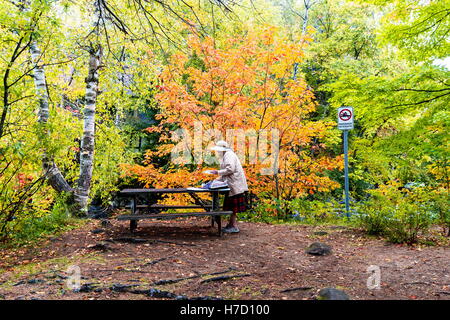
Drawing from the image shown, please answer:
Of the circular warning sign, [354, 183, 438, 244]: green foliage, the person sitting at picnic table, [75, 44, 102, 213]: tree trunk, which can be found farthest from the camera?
[75, 44, 102, 213]: tree trunk

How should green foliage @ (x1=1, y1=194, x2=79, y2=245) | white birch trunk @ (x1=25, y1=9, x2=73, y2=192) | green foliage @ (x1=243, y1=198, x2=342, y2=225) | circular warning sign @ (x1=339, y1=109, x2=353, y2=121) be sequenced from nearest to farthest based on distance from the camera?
green foliage @ (x1=1, y1=194, x2=79, y2=245)
white birch trunk @ (x1=25, y1=9, x2=73, y2=192)
circular warning sign @ (x1=339, y1=109, x2=353, y2=121)
green foliage @ (x1=243, y1=198, x2=342, y2=225)

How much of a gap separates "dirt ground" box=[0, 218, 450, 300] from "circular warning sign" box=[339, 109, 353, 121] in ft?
7.89

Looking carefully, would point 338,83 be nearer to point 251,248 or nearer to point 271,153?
point 271,153

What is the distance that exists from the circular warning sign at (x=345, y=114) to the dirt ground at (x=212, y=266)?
2.41 m

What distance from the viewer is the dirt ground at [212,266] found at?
317cm

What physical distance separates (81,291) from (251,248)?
2.69 meters

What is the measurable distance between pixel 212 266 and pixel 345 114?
4538mm

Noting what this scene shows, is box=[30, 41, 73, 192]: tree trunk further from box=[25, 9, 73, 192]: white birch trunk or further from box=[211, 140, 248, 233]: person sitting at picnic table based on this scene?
box=[211, 140, 248, 233]: person sitting at picnic table

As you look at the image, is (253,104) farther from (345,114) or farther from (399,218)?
(399,218)

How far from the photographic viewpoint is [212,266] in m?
4.06

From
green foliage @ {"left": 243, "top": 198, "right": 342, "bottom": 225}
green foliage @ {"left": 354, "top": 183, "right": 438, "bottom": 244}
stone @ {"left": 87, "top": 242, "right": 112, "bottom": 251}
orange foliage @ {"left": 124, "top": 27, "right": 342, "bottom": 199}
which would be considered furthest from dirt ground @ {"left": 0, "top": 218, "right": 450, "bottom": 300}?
orange foliage @ {"left": 124, "top": 27, "right": 342, "bottom": 199}

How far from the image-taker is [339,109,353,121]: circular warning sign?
6754mm
